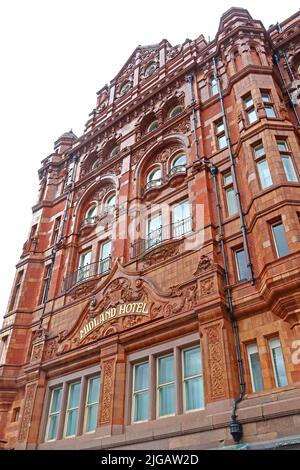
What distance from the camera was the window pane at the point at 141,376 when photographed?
16031 millimetres

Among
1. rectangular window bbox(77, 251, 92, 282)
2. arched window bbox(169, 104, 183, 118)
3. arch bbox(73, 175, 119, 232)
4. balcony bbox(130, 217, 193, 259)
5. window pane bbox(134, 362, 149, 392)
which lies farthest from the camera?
arch bbox(73, 175, 119, 232)

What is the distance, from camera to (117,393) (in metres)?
15.8

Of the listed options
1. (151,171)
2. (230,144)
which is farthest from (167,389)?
(151,171)

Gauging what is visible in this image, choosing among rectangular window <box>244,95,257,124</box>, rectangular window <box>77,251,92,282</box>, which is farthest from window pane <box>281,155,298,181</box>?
rectangular window <box>77,251,92,282</box>

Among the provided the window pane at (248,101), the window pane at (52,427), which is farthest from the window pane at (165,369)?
the window pane at (248,101)

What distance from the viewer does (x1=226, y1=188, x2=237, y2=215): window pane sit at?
18.1 m

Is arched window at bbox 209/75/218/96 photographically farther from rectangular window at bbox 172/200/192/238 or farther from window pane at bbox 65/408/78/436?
window pane at bbox 65/408/78/436

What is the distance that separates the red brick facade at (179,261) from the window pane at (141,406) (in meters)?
0.28

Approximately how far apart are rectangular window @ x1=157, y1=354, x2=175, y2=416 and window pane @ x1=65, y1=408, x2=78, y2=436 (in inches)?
178

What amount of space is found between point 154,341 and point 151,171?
39.8ft

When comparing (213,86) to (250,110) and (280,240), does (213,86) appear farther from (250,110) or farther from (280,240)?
(280,240)

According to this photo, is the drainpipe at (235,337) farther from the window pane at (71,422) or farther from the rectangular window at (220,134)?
the window pane at (71,422)

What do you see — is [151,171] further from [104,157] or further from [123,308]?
[123,308]
